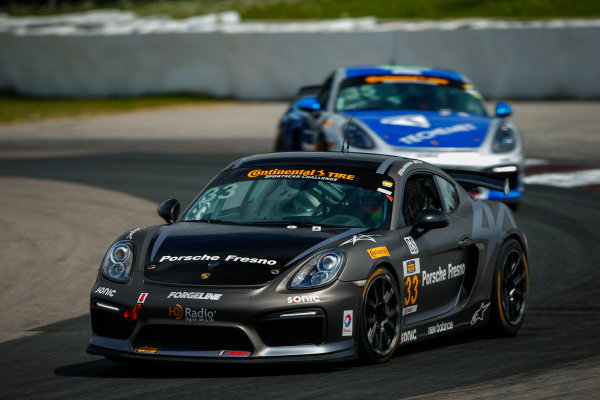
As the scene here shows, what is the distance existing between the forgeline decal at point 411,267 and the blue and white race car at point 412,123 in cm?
469

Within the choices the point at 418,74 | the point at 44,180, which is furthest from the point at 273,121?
the point at 418,74

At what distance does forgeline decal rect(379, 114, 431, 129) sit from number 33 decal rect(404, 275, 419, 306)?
584cm

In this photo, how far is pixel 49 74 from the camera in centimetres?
3008

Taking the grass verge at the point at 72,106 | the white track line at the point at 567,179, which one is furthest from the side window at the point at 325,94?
the grass verge at the point at 72,106

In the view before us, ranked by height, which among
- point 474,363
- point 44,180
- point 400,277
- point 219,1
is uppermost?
point 400,277

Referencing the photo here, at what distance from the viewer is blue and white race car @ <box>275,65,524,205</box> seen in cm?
1216

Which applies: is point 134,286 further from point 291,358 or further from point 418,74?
point 418,74

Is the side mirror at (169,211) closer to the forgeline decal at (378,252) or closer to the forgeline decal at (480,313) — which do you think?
the forgeline decal at (378,252)

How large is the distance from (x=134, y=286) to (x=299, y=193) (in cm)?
136

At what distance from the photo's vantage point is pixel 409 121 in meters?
12.7

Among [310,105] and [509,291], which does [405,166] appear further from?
[310,105]

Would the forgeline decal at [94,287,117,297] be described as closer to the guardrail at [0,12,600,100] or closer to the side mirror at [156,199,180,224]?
the side mirror at [156,199,180,224]

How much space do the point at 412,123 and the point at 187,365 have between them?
6.67 metres

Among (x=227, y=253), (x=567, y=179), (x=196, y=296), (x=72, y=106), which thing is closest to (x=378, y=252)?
(x=227, y=253)
